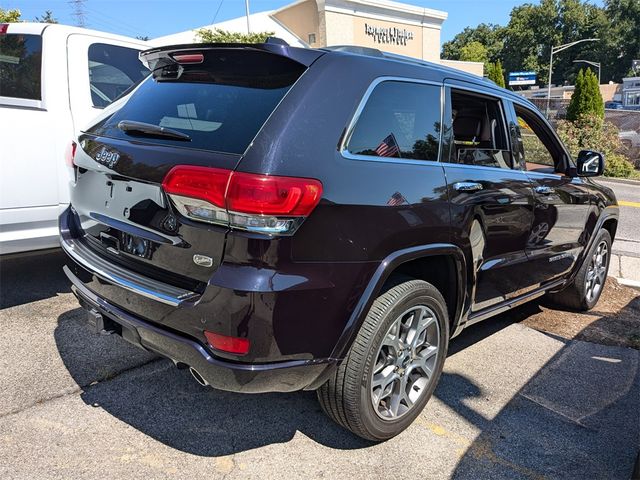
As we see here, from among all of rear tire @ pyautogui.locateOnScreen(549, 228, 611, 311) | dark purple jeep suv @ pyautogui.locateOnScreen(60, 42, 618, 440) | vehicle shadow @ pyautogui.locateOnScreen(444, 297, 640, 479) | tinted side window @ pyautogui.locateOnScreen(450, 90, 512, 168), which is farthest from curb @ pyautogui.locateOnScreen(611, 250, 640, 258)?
dark purple jeep suv @ pyautogui.locateOnScreen(60, 42, 618, 440)

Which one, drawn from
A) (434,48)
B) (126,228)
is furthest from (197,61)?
(434,48)

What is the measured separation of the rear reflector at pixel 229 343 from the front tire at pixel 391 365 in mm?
539

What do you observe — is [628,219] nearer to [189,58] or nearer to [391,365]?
[391,365]

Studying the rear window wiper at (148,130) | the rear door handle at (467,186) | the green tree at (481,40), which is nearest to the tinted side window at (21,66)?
the rear window wiper at (148,130)

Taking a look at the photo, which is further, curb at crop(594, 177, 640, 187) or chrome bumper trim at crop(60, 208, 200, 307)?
curb at crop(594, 177, 640, 187)

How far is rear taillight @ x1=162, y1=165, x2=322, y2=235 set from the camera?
6.81 ft

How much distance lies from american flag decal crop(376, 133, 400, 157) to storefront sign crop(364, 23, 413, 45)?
30.3 meters

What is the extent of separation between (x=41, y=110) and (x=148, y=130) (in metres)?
1.99

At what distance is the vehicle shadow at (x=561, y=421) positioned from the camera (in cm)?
270

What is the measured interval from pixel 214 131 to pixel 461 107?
179 cm

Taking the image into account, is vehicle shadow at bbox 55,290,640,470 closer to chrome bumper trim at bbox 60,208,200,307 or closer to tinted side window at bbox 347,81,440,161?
chrome bumper trim at bbox 60,208,200,307

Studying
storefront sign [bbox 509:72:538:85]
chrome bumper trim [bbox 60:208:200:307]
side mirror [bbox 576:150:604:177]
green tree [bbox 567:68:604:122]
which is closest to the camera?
chrome bumper trim [bbox 60:208:200:307]

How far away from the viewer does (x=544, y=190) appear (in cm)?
383

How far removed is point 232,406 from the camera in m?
3.06
